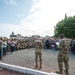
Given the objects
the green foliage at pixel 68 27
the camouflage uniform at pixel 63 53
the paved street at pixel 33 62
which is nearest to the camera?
the camouflage uniform at pixel 63 53

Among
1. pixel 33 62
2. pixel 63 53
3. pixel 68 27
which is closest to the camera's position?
pixel 63 53

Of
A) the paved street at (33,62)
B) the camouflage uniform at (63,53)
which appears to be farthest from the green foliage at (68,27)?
the camouflage uniform at (63,53)

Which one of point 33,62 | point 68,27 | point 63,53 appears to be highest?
point 68,27

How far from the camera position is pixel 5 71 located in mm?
9500

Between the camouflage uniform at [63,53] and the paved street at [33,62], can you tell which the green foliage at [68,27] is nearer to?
the paved street at [33,62]

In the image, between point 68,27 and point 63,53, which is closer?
point 63,53

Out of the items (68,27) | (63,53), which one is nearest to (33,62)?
(63,53)

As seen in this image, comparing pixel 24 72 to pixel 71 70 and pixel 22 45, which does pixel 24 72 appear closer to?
pixel 71 70

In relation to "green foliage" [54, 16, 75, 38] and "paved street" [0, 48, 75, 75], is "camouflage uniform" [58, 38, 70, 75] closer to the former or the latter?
"paved street" [0, 48, 75, 75]

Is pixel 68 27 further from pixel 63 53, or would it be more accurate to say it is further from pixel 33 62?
pixel 63 53

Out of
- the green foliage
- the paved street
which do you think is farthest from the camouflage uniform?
the green foliage

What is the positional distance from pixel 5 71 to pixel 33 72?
1714 mm

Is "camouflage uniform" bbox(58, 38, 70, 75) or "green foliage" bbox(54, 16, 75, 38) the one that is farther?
"green foliage" bbox(54, 16, 75, 38)

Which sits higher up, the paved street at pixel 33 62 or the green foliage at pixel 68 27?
the green foliage at pixel 68 27
